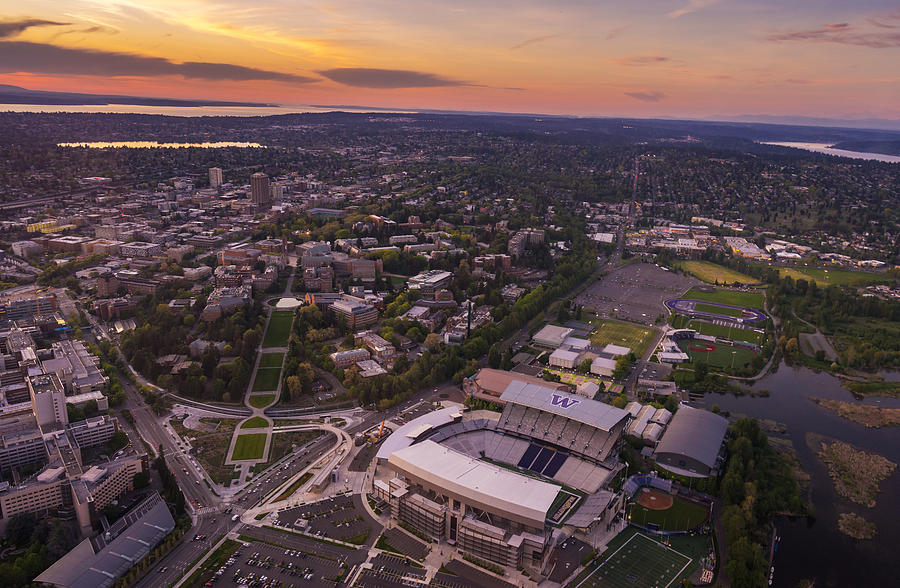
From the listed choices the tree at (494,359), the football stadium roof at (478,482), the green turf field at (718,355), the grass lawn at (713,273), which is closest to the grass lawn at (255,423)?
the football stadium roof at (478,482)

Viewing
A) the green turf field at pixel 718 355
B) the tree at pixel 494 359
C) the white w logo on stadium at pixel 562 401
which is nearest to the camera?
the white w logo on stadium at pixel 562 401

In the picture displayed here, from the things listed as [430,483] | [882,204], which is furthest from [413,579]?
[882,204]

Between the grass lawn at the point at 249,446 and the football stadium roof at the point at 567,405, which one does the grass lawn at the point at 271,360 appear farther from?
the football stadium roof at the point at 567,405

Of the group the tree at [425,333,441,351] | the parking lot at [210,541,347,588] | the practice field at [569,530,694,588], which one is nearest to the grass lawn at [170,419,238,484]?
the parking lot at [210,541,347,588]

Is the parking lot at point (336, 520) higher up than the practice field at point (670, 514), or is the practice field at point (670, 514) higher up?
the practice field at point (670, 514)

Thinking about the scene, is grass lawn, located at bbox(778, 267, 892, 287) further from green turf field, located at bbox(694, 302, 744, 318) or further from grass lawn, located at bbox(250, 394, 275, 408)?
grass lawn, located at bbox(250, 394, 275, 408)

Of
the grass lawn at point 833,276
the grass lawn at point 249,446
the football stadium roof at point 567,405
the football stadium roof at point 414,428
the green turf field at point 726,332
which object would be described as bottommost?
the grass lawn at point 249,446

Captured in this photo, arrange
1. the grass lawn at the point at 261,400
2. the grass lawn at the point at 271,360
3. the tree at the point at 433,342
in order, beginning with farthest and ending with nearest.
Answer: the tree at the point at 433,342
the grass lawn at the point at 271,360
the grass lawn at the point at 261,400

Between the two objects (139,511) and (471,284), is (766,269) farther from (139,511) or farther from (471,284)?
(139,511)

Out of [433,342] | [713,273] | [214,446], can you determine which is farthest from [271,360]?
[713,273]
